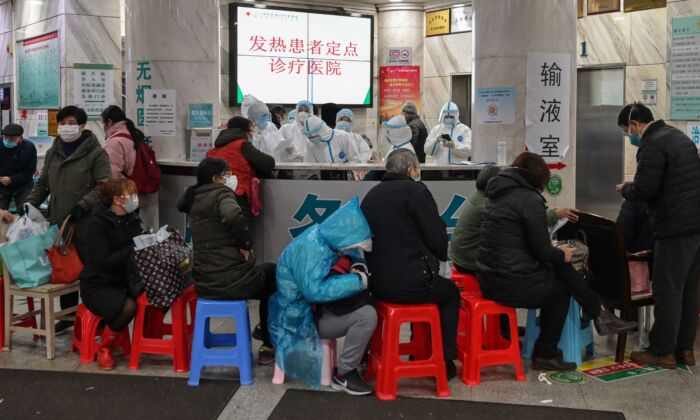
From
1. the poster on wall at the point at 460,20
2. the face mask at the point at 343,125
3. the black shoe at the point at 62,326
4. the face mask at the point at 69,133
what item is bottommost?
the black shoe at the point at 62,326

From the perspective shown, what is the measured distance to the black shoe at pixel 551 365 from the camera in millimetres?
4434

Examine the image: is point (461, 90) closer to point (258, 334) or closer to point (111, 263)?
point (258, 334)

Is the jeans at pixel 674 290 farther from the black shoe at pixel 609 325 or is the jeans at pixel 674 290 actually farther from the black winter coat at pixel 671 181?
the black shoe at pixel 609 325

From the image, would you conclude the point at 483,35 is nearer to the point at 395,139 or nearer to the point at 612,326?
the point at 395,139

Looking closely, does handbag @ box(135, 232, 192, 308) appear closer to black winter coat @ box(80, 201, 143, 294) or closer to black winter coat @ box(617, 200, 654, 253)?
black winter coat @ box(80, 201, 143, 294)

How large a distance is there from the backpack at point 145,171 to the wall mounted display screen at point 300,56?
4.38 metres

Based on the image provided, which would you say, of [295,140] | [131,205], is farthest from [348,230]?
[295,140]

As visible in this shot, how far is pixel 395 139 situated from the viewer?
6.99 meters

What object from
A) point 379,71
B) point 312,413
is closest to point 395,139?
point 312,413

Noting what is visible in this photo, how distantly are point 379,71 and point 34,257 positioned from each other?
789 centimetres

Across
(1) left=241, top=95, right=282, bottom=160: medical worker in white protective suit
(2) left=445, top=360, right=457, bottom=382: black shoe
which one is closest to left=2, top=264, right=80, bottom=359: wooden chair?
(2) left=445, top=360, right=457, bottom=382: black shoe

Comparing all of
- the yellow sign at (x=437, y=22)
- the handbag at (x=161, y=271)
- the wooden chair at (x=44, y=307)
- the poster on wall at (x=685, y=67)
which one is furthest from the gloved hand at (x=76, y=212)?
the yellow sign at (x=437, y=22)

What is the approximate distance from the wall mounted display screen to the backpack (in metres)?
4.38

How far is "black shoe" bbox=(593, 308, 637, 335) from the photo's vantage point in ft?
14.4
